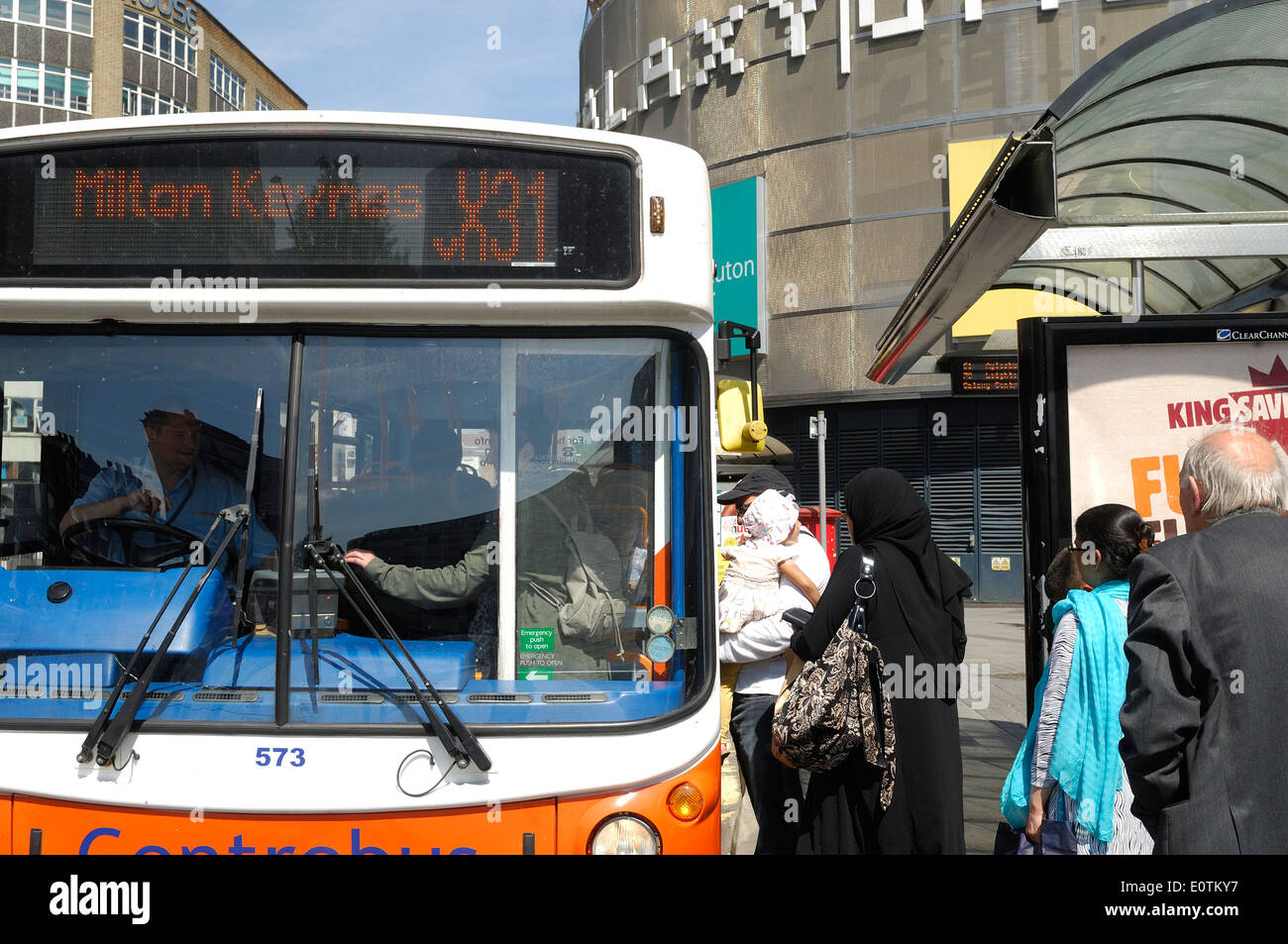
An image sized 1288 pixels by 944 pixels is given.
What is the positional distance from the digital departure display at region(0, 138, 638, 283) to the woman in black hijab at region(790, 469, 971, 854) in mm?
1639

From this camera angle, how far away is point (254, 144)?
273 centimetres

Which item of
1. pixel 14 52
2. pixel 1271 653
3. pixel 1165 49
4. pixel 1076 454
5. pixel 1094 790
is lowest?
pixel 1094 790

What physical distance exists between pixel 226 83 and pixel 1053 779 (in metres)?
53.3

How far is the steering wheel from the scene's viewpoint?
2758 millimetres

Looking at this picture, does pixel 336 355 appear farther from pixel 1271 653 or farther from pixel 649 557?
pixel 1271 653

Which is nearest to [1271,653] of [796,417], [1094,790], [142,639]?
[1094,790]

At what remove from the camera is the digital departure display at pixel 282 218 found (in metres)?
2.71

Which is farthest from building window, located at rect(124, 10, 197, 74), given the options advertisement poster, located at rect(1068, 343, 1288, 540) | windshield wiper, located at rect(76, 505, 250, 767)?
windshield wiper, located at rect(76, 505, 250, 767)

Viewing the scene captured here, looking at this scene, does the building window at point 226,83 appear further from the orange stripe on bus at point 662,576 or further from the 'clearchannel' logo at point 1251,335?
the orange stripe on bus at point 662,576

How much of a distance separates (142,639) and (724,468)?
7593 millimetres

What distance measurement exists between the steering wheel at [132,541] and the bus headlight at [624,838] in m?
1.25

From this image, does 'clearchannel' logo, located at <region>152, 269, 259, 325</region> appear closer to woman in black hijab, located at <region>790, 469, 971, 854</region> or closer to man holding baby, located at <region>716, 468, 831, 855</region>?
woman in black hijab, located at <region>790, 469, 971, 854</region>

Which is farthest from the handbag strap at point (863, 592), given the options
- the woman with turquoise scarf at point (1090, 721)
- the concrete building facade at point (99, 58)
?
the concrete building facade at point (99, 58)

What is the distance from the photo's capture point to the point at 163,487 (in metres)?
2.79
